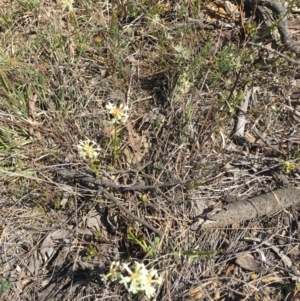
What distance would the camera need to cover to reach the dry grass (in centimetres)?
214

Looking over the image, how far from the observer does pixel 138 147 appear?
7.91 feet

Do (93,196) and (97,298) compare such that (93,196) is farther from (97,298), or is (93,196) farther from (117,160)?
(97,298)

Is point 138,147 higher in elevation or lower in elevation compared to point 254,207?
higher

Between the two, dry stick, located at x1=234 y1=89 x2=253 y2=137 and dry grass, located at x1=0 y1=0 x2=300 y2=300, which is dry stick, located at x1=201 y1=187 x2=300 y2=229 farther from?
dry stick, located at x1=234 y1=89 x2=253 y2=137

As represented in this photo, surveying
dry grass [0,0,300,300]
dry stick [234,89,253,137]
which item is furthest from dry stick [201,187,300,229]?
dry stick [234,89,253,137]

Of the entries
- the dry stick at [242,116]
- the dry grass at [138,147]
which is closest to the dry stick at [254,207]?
the dry grass at [138,147]

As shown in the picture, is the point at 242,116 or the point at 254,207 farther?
the point at 242,116

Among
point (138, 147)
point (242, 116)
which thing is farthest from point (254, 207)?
point (138, 147)

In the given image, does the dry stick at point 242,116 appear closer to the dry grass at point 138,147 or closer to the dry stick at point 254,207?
the dry grass at point 138,147

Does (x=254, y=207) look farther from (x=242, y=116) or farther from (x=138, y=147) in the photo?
(x=138, y=147)

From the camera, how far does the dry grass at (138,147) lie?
2.14 m

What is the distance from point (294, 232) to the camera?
7.29 feet

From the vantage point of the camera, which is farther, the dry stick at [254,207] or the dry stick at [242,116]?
the dry stick at [242,116]

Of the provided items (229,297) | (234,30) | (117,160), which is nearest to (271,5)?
(234,30)
